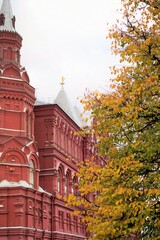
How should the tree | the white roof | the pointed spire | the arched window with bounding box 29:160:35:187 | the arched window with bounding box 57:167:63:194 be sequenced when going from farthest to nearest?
the white roof < the arched window with bounding box 57:167:63:194 < the pointed spire < the arched window with bounding box 29:160:35:187 < the tree

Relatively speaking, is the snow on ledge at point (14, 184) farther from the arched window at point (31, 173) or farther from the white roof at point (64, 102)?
the white roof at point (64, 102)

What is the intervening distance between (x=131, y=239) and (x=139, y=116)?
3.55 metres

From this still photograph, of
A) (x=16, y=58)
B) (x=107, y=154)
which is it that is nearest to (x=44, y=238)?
(x=16, y=58)

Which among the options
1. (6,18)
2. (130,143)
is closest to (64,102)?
(6,18)

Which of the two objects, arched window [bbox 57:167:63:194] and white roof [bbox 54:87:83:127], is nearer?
arched window [bbox 57:167:63:194]

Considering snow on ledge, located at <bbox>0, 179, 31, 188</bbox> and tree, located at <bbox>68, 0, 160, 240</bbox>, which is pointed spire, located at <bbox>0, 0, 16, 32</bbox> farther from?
tree, located at <bbox>68, 0, 160, 240</bbox>

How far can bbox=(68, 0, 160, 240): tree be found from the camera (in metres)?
13.2

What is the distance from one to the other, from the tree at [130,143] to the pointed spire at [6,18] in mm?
26730

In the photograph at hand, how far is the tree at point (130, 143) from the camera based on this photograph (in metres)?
13.2

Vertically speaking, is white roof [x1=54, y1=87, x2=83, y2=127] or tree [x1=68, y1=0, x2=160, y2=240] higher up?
white roof [x1=54, y1=87, x2=83, y2=127]

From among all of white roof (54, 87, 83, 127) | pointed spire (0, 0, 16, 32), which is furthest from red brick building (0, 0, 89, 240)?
white roof (54, 87, 83, 127)

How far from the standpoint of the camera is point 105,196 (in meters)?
13.9

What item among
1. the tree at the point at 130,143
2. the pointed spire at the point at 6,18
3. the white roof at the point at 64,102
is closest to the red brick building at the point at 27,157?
the pointed spire at the point at 6,18

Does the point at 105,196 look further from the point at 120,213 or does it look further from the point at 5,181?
the point at 5,181
